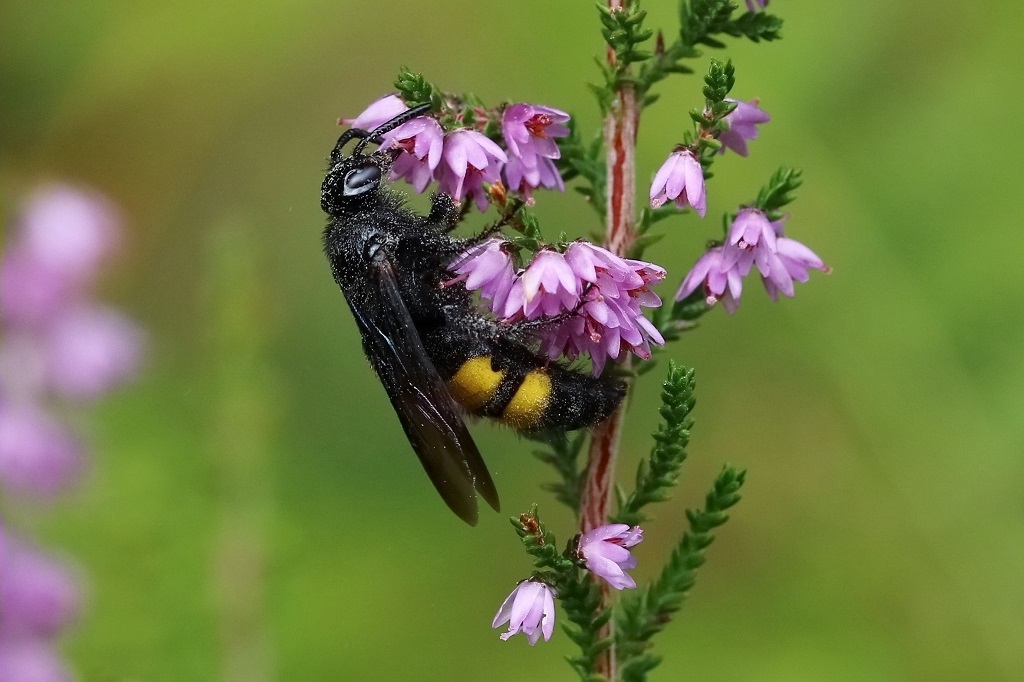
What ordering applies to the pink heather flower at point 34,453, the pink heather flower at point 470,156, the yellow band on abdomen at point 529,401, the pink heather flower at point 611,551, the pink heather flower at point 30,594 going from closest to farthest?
the pink heather flower at point 611,551 < the pink heather flower at point 470,156 < the yellow band on abdomen at point 529,401 < the pink heather flower at point 30,594 < the pink heather flower at point 34,453

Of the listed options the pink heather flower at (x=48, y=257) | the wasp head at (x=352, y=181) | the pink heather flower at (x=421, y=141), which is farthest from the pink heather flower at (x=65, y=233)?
the pink heather flower at (x=421, y=141)

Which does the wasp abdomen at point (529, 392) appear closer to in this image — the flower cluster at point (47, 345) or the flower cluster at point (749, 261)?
the flower cluster at point (749, 261)

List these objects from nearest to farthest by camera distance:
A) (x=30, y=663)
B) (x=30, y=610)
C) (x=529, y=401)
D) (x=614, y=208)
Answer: (x=614, y=208) < (x=529, y=401) < (x=30, y=663) < (x=30, y=610)

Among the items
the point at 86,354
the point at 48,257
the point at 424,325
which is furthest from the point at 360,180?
the point at 86,354

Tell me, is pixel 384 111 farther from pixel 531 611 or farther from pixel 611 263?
pixel 531 611

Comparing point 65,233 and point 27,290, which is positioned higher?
point 65,233

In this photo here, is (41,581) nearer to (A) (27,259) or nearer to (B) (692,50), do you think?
(A) (27,259)

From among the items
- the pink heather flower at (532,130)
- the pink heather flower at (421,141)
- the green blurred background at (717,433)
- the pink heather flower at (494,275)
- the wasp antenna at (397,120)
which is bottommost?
the green blurred background at (717,433)
